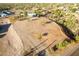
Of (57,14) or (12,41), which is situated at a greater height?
(57,14)

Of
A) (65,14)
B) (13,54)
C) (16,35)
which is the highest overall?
(65,14)

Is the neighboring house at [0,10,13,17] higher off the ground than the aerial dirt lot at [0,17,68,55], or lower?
higher

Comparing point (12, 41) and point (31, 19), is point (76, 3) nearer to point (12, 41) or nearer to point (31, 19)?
point (31, 19)

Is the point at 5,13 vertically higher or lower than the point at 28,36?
higher

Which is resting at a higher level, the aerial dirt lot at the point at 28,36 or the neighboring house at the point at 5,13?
the neighboring house at the point at 5,13

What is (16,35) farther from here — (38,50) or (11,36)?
(38,50)

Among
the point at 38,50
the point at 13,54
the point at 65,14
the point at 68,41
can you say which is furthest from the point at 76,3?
the point at 13,54
